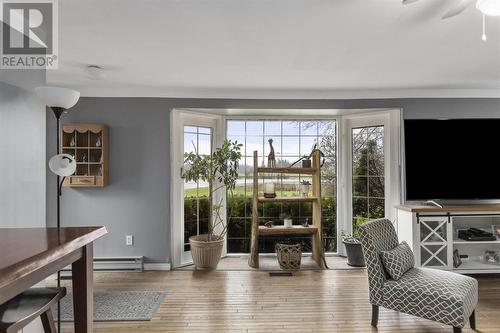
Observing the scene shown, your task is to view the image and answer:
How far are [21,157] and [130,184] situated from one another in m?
2.17

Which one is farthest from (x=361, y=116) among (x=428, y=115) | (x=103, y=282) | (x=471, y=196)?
(x=103, y=282)

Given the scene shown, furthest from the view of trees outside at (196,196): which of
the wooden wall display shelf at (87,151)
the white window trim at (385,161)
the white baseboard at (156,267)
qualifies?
the white window trim at (385,161)

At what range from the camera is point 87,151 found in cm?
386

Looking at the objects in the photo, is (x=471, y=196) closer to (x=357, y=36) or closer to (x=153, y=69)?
(x=357, y=36)

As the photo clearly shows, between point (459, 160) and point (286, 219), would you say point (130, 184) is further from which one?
point (459, 160)

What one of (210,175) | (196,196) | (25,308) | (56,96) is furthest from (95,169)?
(25,308)

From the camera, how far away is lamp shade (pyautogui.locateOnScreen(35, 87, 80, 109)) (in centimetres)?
196

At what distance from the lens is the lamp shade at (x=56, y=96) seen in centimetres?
196

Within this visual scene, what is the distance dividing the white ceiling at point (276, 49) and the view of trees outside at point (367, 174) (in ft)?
1.93

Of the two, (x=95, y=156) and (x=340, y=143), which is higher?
(x=340, y=143)

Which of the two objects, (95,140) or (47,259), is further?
(95,140)

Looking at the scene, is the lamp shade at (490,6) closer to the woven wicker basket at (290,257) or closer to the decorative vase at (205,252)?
the woven wicker basket at (290,257)

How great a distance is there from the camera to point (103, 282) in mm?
3545

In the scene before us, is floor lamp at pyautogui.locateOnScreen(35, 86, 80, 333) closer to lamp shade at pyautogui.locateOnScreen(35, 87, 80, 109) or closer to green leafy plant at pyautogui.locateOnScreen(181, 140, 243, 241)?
lamp shade at pyautogui.locateOnScreen(35, 87, 80, 109)
